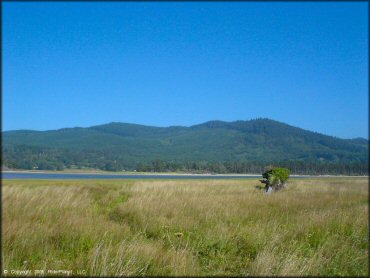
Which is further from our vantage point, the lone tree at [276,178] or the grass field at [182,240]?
the lone tree at [276,178]

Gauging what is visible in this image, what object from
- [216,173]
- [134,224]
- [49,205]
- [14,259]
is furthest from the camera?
[216,173]

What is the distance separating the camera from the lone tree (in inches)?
661

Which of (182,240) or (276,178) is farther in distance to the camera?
(276,178)

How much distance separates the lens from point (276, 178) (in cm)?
1705

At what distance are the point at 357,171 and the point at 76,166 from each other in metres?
13.1

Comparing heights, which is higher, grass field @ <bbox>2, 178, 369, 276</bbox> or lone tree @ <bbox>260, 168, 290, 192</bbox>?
lone tree @ <bbox>260, 168, 290, 192</bbox>

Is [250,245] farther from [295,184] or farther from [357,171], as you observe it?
[295,184]

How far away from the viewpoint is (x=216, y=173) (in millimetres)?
17453

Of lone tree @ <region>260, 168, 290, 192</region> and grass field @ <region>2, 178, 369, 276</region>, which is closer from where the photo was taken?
grass field @ <region>2, 178, 369, 276</region>

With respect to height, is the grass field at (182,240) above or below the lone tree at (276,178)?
below

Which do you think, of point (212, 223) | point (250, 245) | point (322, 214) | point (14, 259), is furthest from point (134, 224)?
point (322, 214)

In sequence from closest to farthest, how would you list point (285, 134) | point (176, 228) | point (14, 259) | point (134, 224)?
point (14, 259) → point (176, 228) → point (134, 224) → point (285, 134)

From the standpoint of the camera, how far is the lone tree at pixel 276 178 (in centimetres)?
1678

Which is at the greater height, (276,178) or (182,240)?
(276,178)
